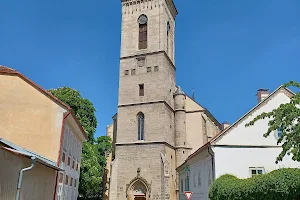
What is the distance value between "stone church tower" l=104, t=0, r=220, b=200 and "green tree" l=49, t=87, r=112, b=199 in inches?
67.0

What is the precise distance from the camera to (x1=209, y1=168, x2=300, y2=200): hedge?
11219 millimetres

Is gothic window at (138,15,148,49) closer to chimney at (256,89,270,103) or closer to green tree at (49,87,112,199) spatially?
green tree at (49,87,112,199)

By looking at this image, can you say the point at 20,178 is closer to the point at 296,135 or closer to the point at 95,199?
the point at 296,135

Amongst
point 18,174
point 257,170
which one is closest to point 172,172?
point 257,170

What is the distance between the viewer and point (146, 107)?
35000 millimetres

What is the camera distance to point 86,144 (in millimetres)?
33625

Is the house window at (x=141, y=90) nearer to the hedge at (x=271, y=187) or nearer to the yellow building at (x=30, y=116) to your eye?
the yellow building at (x=30, y=116)

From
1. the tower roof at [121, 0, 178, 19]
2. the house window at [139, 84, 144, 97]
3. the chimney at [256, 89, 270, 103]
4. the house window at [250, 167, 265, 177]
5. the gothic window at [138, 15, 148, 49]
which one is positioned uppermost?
the tower roof at [121, 0, 178, 19]

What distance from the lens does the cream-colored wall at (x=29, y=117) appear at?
14.5 meters

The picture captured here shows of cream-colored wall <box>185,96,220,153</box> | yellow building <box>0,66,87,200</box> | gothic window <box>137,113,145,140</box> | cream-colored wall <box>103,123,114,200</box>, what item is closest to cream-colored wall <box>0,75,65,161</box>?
yellow building <box>0,66,87,200</box>

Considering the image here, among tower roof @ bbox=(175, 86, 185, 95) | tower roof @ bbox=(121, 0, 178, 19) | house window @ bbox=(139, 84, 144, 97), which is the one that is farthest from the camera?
tower roof @ bbox=(121, 0, 178, 19)

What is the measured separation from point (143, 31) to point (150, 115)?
10506 millimetres

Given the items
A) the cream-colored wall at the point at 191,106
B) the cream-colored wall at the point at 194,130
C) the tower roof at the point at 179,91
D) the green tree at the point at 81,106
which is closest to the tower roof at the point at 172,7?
the tower roof at the point at 179,91

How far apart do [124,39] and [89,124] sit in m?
10.7
